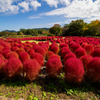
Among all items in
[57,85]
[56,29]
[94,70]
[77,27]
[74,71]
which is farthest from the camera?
[56,29]

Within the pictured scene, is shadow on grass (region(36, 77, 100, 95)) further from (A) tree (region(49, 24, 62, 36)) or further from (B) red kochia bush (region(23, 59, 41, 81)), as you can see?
(A) tree (region(49, 24, 62, 36))

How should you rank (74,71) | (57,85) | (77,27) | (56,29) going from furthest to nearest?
(56,29) → (77,27) → (57,85) → (74,71)

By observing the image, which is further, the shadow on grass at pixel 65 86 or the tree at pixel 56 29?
the tree at pixel 56 29

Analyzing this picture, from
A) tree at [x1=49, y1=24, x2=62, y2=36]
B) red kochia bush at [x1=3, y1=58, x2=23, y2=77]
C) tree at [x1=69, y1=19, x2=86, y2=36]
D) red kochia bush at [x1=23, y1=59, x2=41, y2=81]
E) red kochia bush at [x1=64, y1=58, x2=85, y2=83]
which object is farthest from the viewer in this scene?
tree at [x1=49, y1=24, x2=62, y2=36]

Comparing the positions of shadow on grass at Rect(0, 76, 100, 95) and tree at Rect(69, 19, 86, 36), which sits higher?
tree at Rect(69, 19, 86, 36)

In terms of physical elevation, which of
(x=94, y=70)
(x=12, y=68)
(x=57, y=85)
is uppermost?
(x=12, y=68)

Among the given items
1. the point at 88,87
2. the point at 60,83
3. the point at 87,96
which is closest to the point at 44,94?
the point at 60,83

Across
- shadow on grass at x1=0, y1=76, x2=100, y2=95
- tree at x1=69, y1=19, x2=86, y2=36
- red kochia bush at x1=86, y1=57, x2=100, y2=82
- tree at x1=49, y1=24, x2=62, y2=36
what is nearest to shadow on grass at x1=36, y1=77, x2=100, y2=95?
shadow on grass at x1=0, y1=76, x2=100, y2=95

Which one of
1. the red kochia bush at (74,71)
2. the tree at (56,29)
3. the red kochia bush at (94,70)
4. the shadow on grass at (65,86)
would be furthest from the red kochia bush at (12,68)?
the tree at (56,29)

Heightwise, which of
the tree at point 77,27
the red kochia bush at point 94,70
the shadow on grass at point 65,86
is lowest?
the shadow on grass at point 65,86

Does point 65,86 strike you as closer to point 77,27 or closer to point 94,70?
point 94,70

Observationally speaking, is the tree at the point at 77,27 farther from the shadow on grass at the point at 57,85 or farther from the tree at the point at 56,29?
the shadow on grass at the point at 57,85

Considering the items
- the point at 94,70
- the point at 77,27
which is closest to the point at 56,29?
the point at 77,27

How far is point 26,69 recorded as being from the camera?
4.55m
